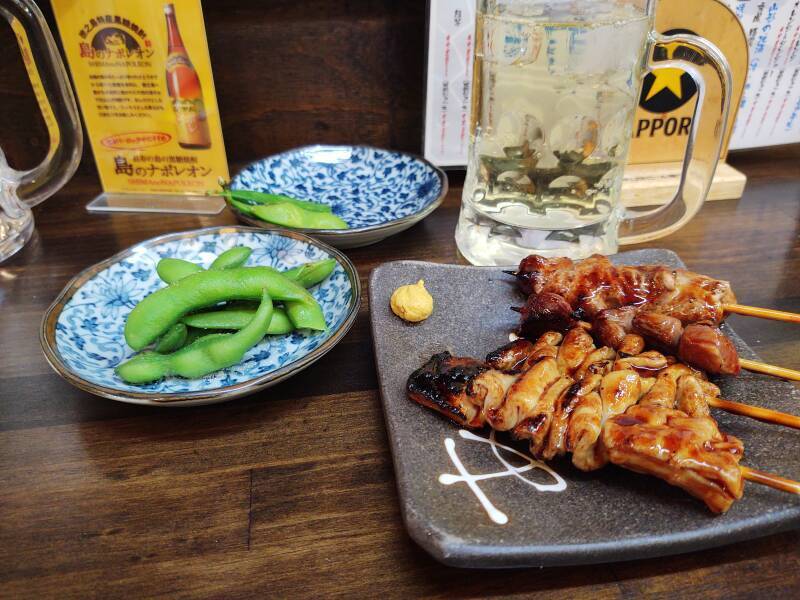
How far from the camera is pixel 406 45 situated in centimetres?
262

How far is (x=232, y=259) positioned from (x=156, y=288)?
0.91 feet

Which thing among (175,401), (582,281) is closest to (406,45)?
(582,281)

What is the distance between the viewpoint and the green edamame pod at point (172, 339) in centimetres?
155

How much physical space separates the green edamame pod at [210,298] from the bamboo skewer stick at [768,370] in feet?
3.50

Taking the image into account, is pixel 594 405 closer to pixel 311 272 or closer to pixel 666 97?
pixel 311 272

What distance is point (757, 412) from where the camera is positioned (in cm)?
119

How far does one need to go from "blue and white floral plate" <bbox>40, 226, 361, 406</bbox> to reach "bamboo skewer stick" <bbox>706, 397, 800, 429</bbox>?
881 mm

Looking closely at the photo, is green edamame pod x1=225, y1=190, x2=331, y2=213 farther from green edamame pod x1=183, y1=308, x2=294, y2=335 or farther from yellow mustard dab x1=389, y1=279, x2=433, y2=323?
yellow mustard dab x1=389, y1=279, x2=433, y2=323

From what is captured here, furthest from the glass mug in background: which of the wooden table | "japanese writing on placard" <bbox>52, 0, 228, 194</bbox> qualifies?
"japanese writing on placard" <bbox>52, 0, 228, 194</bbox>

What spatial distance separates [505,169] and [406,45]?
43.1 inches

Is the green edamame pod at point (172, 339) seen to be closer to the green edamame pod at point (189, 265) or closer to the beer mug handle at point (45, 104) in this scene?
the green edamame pod at point (189, 265)

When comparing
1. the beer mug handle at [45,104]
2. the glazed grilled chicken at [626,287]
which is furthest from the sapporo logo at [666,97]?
the beer mug handle at [45,104]

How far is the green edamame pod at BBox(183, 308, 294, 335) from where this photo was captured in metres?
1.56

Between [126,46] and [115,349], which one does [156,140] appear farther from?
[115,349]
